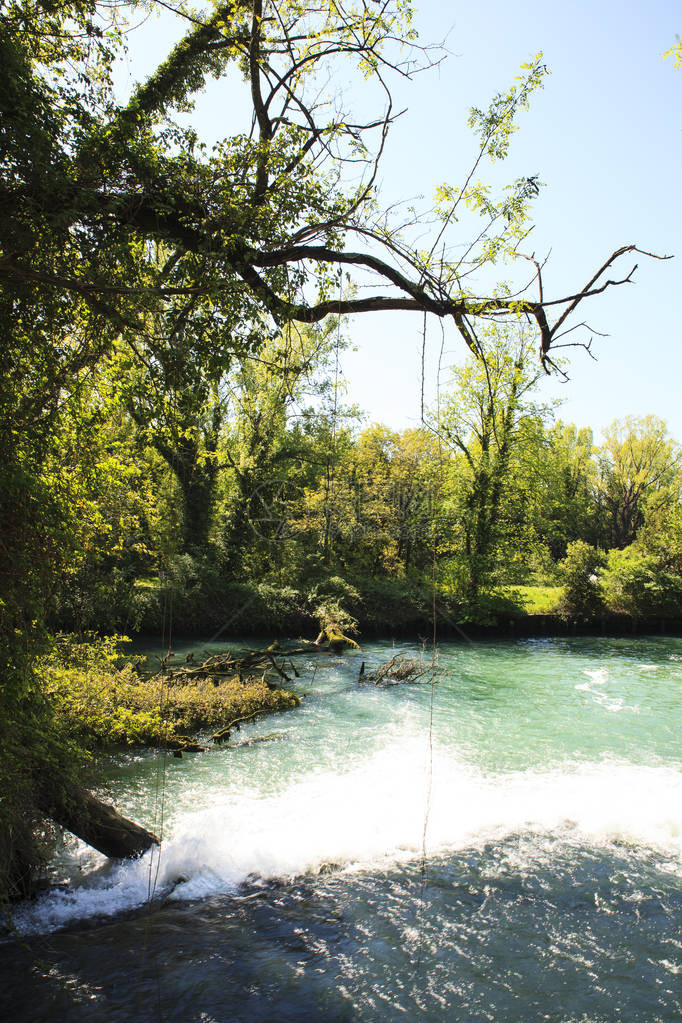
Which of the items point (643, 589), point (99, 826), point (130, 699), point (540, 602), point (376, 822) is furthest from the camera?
point (540, 602)

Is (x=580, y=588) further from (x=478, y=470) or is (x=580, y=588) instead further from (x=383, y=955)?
(x=383, y=955)

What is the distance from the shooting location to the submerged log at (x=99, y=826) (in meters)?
5.29

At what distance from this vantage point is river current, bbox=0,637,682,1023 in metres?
4.32

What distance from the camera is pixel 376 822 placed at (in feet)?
24.6

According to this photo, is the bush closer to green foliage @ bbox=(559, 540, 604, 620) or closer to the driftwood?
green foliage @ bbox=(559, 540, 604, 620)

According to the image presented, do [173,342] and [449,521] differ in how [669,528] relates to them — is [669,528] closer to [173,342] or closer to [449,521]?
[449,521]

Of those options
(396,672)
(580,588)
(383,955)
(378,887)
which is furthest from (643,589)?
(383,955)

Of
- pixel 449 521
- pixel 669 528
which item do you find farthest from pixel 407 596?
pixel 669 528

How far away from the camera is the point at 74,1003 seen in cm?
400

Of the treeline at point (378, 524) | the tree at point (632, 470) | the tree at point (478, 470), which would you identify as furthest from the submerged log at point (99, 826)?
the tree at point (632, 470)

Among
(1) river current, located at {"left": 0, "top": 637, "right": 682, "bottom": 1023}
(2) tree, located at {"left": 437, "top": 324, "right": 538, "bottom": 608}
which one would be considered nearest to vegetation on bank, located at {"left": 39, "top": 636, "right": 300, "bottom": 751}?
(1) river current, located at {"left": 0, "top": 637, "right": 682, "bottom": 1023}

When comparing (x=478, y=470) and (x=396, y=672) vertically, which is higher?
(x=478, y=470)

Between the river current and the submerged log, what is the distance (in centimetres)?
20

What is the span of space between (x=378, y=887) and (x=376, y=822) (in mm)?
1510
